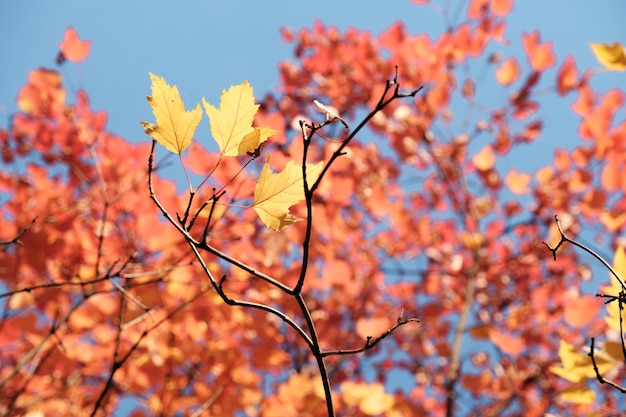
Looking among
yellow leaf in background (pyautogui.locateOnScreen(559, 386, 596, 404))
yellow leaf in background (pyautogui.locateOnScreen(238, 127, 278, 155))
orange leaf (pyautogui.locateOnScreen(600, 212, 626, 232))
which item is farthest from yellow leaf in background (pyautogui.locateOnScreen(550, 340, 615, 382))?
orange leaf (pyautogui.locateOnScreen(600, 212, 626, 232))

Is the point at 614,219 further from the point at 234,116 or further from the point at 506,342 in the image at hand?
the point at 234,116

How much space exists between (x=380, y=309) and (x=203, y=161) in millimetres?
2846

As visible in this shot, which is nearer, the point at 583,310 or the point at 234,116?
the point at 234,116

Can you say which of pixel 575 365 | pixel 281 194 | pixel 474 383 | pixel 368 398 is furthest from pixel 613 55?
pixel 474 383

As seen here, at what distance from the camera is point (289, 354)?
11.4ft

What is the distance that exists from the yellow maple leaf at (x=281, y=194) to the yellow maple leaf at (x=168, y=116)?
0.11 metres

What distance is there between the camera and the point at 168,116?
52cm

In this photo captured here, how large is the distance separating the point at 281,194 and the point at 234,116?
11 cm

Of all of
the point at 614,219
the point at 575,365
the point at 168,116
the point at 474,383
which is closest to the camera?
the point at 168,116

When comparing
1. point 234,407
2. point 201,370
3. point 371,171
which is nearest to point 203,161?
point 234,407

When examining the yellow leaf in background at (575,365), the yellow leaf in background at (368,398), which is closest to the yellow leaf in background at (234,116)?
the yellow leaf in background at (575,365)

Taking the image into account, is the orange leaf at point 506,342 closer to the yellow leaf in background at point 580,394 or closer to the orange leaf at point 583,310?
the orange leaf at point 583,310

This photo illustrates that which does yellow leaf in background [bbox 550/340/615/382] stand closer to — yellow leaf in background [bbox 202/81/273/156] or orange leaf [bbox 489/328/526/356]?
yellow leaf in background [bbox 202/81/273/156]

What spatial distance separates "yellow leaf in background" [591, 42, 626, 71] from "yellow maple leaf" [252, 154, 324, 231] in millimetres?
677
